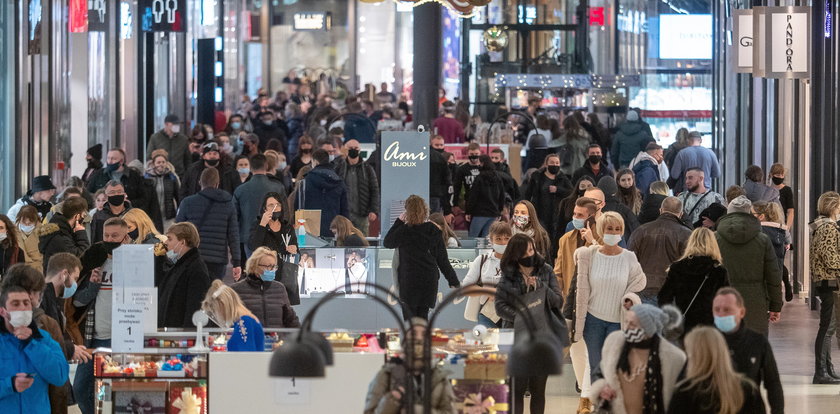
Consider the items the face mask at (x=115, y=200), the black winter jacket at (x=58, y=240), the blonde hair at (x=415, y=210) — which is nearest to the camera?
the black winter jacket at (x=58, y=240)

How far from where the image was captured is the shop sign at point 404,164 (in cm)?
1464

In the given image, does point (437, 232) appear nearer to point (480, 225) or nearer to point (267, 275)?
point (267, 275)

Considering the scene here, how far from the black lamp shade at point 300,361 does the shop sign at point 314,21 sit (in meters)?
42.1

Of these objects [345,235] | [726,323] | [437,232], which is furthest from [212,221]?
[726,323]

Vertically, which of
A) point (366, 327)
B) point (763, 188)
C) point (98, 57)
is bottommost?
point (366, 327)

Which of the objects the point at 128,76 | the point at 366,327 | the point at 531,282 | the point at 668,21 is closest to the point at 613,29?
the point at 668,21

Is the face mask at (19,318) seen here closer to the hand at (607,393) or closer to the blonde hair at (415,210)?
the hand at (607,393)

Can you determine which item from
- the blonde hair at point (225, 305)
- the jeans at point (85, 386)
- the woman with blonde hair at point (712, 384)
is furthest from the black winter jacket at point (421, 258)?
the woman with blonde hair at point (712, 384)

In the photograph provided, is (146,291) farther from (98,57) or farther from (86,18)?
(98,57)

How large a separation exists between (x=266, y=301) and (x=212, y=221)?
3.91 metres

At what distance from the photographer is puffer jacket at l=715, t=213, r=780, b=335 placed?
11.5 meters

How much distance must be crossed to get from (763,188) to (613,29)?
650 inches

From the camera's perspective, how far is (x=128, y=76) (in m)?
24.8

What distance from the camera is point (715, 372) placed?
757 centimetres
